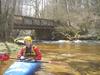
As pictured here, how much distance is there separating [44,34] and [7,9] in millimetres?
20027

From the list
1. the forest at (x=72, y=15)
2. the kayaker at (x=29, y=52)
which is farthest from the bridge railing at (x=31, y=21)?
the kayaker at (x=29, y=52)

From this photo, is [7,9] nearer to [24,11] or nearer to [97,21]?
[97,21]

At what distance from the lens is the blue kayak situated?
8781mm

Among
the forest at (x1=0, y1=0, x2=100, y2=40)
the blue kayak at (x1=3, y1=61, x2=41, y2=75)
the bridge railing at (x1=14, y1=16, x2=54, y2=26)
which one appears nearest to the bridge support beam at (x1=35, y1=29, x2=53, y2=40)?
the forest at (x1=0, y1=0, x2=100, y2=40)

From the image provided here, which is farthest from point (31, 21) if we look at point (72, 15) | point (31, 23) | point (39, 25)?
point (72, 15)

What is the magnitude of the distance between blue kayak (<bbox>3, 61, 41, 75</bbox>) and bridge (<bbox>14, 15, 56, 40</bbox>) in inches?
992

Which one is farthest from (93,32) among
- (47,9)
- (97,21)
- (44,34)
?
(47,9)

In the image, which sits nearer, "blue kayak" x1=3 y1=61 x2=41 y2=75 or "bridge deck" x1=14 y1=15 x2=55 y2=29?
"blue kayak" x1=3 y1=61 x2=41 y2=75

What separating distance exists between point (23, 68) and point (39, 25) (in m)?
31.7

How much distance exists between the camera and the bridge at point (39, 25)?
118 feet

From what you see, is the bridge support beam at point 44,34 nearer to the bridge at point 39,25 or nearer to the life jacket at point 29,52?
the bridge at point 39,25

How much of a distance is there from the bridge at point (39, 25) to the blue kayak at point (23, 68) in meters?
25.2

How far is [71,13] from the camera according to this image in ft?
156

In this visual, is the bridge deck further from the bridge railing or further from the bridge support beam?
the bridge support beam
